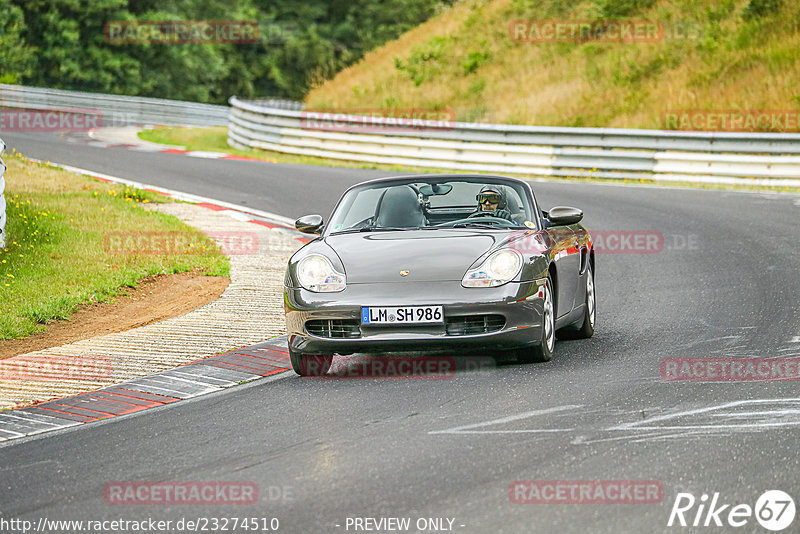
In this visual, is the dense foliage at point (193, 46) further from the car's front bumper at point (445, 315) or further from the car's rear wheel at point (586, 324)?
the car's front bumper at point (445, 315)

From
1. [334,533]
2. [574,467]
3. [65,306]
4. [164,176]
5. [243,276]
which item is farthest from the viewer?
[164,176]

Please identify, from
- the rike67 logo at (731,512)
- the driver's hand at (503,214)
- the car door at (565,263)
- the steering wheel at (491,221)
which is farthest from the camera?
the driver's hand at (503,214)

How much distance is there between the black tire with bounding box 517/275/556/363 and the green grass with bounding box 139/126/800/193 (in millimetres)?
13346

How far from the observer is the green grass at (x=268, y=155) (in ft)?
70.3

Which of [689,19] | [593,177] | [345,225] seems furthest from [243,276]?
[689,19]

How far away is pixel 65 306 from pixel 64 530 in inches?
242

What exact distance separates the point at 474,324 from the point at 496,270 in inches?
16.6

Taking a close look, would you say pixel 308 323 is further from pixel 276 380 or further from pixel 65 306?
pixel 65 306

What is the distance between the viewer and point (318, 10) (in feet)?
213

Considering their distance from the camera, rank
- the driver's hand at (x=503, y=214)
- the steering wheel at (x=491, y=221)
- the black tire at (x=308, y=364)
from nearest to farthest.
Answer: the black tire at (x=308, y=364)
the steering wheel at (x=491, y=221)
the driver's hand at (x=503, y=214)

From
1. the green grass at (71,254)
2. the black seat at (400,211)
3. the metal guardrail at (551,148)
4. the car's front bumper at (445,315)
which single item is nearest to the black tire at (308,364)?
the car's front bumper at (445,315)

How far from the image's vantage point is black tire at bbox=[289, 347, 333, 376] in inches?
329

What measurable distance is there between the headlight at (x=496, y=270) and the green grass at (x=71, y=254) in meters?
4.25

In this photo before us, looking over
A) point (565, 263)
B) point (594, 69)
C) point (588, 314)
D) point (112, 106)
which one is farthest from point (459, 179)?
point (112, 106)
